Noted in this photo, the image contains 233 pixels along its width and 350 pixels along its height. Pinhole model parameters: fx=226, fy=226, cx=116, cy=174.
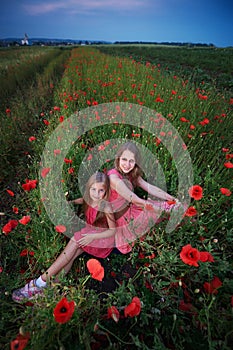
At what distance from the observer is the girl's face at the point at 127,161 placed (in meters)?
2.21

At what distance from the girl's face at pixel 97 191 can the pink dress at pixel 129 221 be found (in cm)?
26

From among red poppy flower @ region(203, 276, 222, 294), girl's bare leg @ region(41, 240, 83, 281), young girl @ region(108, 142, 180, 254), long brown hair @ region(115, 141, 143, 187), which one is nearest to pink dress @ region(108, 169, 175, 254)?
young girl @ region(108, 142, 180, 254)

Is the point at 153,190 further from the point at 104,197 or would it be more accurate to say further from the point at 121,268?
the point at 121,268

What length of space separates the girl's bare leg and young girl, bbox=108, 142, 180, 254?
0.36 m

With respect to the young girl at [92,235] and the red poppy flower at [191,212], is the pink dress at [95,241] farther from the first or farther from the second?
the red poppy flower at [191,212]

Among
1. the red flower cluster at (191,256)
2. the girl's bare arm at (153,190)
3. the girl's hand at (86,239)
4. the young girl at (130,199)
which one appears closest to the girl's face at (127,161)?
the young girl at (130,199)

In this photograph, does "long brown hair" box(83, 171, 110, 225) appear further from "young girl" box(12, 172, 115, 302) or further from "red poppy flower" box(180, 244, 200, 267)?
"red poppy flower" box(180, 244, 200, 267)

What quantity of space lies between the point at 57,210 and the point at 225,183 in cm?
156

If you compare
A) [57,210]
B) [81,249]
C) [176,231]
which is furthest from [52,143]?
[176,231]

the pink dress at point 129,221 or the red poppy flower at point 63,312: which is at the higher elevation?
the red poppy flower at point 63,312

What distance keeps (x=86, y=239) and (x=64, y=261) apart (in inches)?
8.6

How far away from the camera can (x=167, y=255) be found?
1.61 m

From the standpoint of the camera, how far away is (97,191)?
6.31ft

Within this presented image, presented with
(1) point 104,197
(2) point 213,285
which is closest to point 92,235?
(1) point 104,197
